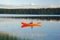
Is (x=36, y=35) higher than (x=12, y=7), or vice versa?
(x=12, y=7)

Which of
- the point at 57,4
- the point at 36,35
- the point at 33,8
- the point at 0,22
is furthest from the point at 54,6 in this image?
the point at 0,22

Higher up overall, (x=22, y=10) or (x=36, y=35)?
(x=22, y=10)

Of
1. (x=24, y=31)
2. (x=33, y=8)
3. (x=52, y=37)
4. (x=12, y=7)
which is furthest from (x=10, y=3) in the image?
(x=52, y=37)

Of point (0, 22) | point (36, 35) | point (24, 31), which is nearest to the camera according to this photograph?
point (36, 35)

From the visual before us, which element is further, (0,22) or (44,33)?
(0,22)

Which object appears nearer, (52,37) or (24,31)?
(52,37)

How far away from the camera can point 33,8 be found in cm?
284

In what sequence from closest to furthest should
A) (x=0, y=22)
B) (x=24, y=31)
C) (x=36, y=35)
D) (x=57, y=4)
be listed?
(x=57, y=4) → (x=36, y=35) → (x=24, y=31) → (x=0, y=22)

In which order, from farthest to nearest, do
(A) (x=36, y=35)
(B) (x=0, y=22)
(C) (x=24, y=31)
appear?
(B) (x=0, y=22), (C) (x=24, y=31), (A) (x=36, y=35)

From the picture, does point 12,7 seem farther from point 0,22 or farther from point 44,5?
point 0,22

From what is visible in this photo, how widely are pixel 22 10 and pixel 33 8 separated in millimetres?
162

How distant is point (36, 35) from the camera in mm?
2887

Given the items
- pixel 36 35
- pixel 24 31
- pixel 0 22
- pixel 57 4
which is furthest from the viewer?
pixel 0 22

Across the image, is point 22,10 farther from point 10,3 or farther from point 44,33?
point 44,33
